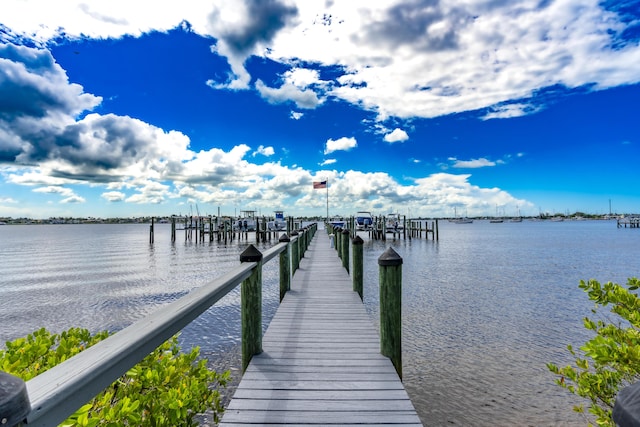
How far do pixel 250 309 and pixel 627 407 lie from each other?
142 inches

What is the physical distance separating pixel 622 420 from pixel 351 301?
21.3 feet

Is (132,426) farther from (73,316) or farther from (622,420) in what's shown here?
(73,316)

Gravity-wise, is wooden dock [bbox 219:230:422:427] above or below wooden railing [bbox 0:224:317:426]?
below

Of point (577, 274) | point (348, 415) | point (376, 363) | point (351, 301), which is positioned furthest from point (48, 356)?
point (577, 274)

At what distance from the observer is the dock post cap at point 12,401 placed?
734 millimetres

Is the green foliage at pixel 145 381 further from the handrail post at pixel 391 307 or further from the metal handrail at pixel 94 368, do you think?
the handrail post at pixel 391 307

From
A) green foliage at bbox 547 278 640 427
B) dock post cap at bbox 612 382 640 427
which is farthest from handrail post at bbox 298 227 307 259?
dock post cap at bbox 612 382 640 427

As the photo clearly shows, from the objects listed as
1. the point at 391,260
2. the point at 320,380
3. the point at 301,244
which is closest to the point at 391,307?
the point at 391,260

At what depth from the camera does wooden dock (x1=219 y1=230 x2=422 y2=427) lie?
2918 millimetres

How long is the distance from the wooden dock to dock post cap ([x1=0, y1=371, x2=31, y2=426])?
234 centimetres

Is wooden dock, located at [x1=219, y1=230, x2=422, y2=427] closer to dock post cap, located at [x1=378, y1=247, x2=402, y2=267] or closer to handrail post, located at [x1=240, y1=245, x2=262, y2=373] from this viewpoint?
handrail post, located at [x1=240, y1=245, x2=262, y2=373]

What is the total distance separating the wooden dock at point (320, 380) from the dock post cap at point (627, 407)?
2.53 metres

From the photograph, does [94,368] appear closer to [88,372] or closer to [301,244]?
[88,372]

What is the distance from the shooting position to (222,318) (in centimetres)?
1159
